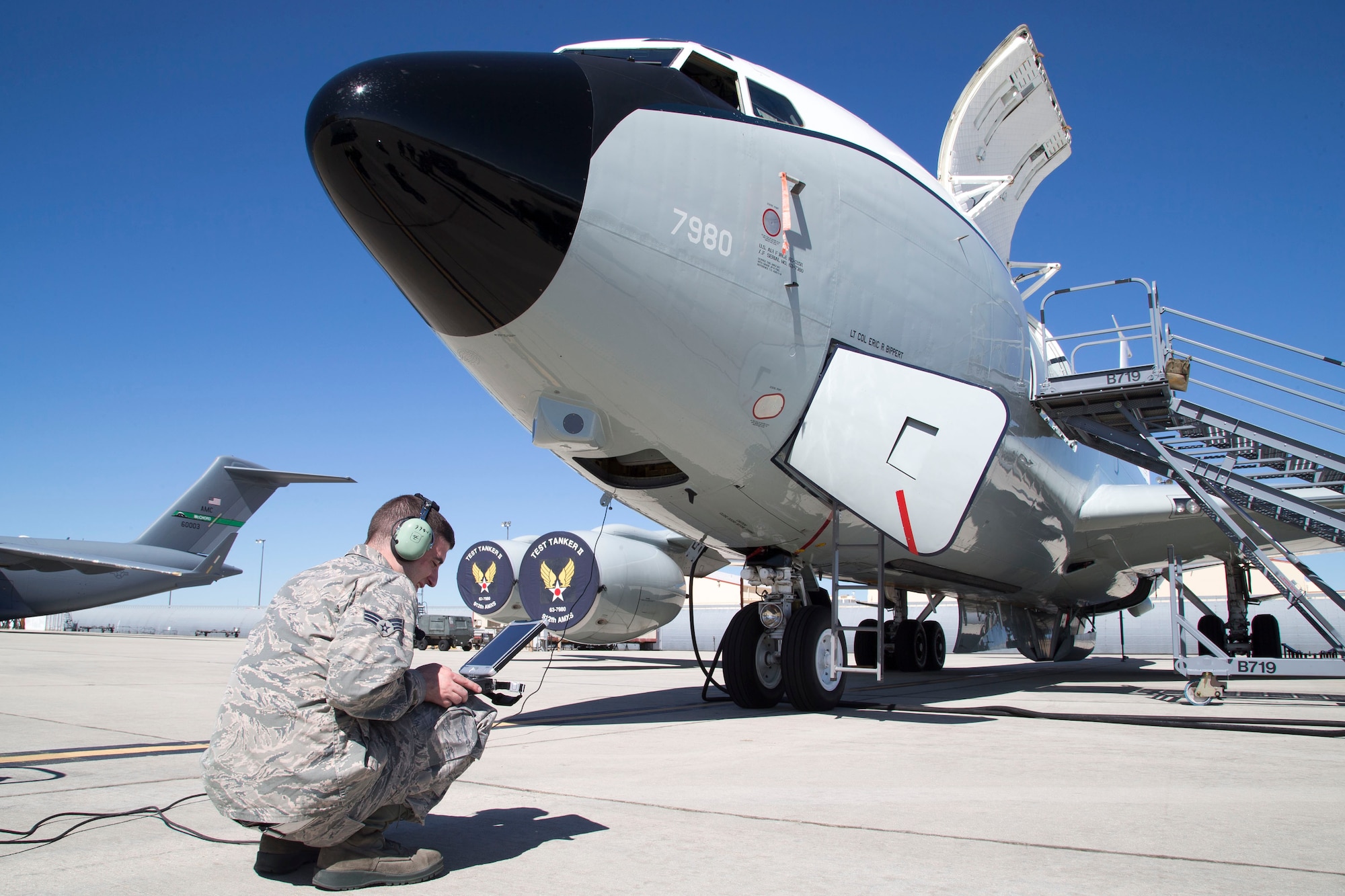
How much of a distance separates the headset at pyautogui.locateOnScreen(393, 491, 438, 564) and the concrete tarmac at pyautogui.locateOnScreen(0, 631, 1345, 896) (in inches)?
37.7

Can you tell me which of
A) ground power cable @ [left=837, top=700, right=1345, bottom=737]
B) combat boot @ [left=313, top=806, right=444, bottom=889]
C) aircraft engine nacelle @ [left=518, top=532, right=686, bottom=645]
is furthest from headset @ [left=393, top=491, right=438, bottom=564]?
aircraft engine nacelle @ [left=518, top=532, right=686, bottom=645]

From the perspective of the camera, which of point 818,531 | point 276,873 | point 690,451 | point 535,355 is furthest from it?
point 818,531

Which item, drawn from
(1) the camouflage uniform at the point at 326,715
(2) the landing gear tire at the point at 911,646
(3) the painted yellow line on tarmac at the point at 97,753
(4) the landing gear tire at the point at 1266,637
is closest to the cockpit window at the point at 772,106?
(1) the camouflage uniform at the point at 326,715

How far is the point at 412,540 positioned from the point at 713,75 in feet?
15.1

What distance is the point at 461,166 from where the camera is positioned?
474cm

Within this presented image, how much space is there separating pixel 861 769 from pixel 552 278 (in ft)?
10.3

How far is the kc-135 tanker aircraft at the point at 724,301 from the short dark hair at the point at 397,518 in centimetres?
239

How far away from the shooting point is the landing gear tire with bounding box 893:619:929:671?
1384 centimetres

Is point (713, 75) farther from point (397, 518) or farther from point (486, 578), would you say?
point (486, 578)

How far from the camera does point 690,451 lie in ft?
20.1

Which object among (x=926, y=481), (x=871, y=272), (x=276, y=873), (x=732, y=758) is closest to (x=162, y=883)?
(x=276, y=873)

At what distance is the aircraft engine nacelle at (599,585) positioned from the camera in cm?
1334

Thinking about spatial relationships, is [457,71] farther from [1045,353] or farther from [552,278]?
[1045,353]

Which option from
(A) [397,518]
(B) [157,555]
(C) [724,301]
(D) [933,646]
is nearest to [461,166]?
(C) [724,301]
